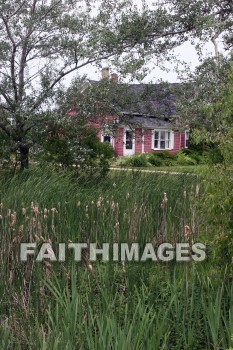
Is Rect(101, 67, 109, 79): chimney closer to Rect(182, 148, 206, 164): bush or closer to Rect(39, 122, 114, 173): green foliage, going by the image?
Rect(39, 122, 114, 173): green foliage

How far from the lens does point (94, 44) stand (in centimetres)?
1040

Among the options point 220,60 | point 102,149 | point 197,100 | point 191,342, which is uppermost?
point 220,60

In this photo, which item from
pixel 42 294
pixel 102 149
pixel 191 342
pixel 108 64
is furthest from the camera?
pixel 102 149

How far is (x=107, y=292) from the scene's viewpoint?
3490 mm

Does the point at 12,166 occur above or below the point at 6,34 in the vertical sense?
below

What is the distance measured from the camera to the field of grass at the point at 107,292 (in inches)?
113

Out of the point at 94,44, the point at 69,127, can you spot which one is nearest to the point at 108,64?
the point at 94,44

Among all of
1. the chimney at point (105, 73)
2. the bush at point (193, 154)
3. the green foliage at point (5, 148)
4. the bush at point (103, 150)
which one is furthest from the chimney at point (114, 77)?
the bush at point (193, 154)

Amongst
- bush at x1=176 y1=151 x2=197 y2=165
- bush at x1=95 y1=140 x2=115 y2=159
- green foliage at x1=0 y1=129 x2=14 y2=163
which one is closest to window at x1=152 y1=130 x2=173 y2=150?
bush at x1=176 y1=151 x2=197 y2=165

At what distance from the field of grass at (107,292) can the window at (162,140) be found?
33292 millimetres

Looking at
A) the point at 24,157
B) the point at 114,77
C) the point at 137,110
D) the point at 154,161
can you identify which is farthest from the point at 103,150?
the point at 154,161

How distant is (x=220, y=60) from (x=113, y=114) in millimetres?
2360

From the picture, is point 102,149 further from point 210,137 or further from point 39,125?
point 210,137

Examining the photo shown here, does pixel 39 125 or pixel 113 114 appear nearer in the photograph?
pixel 39 125
